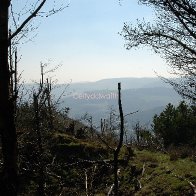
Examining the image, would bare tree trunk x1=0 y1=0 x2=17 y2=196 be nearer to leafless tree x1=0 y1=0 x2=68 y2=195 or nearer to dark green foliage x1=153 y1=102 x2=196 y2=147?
leafless tree x1=0 y1=0 x2=68 y2=195

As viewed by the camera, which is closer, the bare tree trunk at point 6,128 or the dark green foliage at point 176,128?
the bare tree trunk at point 6,128

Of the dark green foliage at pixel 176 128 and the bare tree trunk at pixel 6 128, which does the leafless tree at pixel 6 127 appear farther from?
the dark green foliage at pixel 176 128

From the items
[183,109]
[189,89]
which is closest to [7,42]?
[189,89]

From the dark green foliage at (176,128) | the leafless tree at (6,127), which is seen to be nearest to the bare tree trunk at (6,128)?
the leafless tree at (6,127)

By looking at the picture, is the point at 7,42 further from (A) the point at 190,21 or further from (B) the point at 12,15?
(A) the point at 190,21

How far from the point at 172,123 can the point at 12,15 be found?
28484mm

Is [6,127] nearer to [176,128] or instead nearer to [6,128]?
[6,128]

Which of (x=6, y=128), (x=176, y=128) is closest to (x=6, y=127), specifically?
(x=6, y=128)

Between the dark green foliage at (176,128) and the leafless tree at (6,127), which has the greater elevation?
the leafless tree at (6,127)

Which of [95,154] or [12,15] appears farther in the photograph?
[95,154]

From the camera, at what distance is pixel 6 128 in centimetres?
396

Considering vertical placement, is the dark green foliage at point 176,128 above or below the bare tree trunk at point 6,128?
below

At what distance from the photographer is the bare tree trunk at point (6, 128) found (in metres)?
3.93

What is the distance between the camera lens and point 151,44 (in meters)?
9.66
